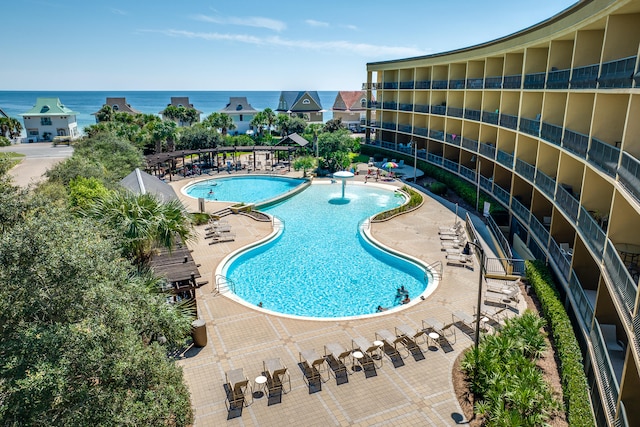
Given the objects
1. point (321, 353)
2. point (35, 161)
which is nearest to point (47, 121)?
point (35, 161)

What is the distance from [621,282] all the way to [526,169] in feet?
46.9

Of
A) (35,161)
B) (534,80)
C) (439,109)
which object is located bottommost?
(35,161)

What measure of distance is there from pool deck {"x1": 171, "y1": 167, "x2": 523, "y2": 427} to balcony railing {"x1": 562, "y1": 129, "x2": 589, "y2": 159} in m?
7.69

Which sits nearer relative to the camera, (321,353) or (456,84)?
(321,353)

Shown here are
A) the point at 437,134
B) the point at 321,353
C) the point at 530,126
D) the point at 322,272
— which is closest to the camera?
the point at 321,353

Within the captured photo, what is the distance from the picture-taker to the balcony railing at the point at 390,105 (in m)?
49.9

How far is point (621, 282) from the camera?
37.9ft

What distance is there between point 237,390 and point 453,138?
32044 mm

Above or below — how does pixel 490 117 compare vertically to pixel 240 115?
above

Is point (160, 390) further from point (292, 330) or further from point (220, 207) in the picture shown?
point (220, 207)

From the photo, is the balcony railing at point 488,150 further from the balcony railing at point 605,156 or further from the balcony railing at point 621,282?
the balcony railing at point 621,282

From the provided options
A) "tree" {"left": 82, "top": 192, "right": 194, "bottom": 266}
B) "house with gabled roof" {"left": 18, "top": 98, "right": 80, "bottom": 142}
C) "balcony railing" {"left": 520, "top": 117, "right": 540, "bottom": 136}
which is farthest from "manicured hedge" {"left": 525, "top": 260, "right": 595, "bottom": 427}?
"house with gabled roof" {"left": 18, "top": 98, "right": 80, "bottom": 142}

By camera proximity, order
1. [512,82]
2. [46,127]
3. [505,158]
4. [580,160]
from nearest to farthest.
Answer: [580,160]
[512,82]
[505,158]
[46,127]

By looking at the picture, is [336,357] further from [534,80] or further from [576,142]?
[534,80]
